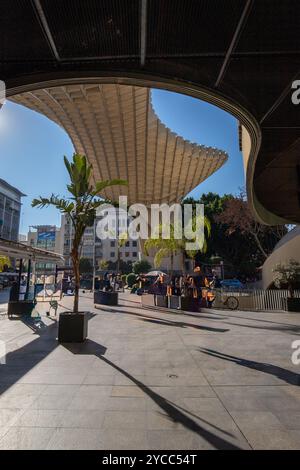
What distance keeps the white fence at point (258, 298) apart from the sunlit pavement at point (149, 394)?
10702 mm

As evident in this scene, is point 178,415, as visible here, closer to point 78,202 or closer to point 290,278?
point 78,202

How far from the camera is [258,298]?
19.9 meters

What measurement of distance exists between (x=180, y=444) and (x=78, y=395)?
1980 millimetres

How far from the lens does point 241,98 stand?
6078mm

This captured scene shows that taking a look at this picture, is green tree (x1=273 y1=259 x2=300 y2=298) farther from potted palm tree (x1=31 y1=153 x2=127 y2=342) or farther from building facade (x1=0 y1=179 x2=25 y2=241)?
building facade (x1=0 y1=179 x2=25 y2=241)

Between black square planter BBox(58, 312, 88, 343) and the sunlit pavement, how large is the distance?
0.34m

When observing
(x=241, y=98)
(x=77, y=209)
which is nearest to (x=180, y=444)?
(x=241, y=98)

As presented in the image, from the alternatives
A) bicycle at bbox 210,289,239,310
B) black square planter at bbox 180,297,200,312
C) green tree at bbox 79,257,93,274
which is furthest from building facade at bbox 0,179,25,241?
black square planter at bbox 180,297,200,312

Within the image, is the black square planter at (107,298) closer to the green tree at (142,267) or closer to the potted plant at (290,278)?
the potted plant at (290,278)

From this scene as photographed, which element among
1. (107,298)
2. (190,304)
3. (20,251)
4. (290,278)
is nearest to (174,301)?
(190,304)

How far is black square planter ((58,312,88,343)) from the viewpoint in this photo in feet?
27.5

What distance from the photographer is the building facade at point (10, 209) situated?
88.9 metres

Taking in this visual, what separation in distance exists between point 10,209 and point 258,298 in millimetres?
90532

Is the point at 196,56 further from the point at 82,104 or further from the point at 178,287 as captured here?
the point at 82,104
